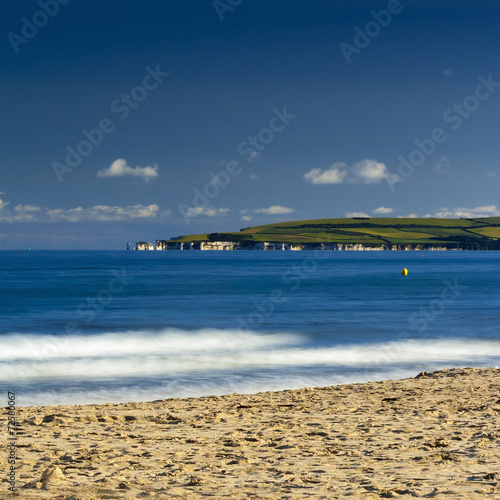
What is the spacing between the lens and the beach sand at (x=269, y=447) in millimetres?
7062

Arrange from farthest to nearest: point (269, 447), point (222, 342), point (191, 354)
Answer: point (222, 342)
point (191, 354)
point (269, 447)

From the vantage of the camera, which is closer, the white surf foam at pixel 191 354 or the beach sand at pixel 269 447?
the beach sand at pixel 269 447

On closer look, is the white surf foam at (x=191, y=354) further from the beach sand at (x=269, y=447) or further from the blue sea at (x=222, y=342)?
the beach sand at (x=269, y=447)

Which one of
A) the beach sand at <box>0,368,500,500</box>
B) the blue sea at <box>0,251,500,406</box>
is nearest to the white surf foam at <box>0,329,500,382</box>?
the blue sea at <box>0,251,500,406</box>

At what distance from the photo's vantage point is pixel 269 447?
30.4ft

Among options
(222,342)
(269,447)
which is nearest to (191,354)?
(222,342)

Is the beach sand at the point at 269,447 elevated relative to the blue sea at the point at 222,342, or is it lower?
elevated

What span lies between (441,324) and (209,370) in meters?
18.5

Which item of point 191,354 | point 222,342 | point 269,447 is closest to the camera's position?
point 269,447

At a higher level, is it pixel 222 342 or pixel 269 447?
pixel 269 447

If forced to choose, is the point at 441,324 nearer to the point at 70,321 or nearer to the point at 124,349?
the point at 124,349

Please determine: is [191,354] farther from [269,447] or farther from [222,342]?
[269,447]

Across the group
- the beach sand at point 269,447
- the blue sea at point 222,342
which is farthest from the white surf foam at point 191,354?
the beach sand at point 269,447

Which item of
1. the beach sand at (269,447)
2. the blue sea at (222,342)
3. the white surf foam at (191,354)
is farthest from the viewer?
the white surf foam at (191,354)
